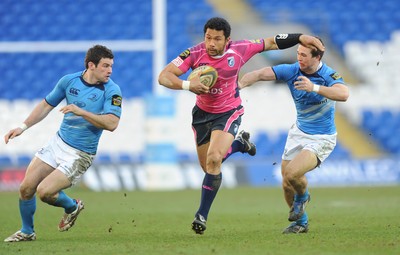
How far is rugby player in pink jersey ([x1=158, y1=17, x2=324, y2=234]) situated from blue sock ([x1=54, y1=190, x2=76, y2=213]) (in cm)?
144

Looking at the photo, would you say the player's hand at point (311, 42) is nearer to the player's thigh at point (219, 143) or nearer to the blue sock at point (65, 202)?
the player's thigh at point (219, 143)

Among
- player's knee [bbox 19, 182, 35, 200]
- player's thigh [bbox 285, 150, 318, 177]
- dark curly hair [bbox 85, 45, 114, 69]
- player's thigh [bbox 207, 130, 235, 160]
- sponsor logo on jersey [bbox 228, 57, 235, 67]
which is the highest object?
dark curly hair [bbox 85, 45, 114, 69]

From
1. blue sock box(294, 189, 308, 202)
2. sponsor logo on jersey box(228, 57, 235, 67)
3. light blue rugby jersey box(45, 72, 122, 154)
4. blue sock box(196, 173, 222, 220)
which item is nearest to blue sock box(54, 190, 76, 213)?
light blue rugby jersey box(45, 72, 122, 154)

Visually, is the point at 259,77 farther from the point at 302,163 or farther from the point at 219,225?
the point at 219,225

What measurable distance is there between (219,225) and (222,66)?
2319mm

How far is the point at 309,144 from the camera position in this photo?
33.2ft

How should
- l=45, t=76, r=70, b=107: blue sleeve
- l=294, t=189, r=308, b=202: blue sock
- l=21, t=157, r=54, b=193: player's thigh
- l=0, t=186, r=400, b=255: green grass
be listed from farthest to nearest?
l=294, t=189, r=308, b=202: blue sock, l=45, t=76, r=70, b=107: blue sleeve, l=21, t=157, r=54, b=193: player's thigh, l=0, t=186, r=400, b=255: green grass

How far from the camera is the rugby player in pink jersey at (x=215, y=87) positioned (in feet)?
31.1

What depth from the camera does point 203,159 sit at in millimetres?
10391

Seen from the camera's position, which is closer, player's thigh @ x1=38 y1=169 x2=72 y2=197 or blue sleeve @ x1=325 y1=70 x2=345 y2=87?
player's thigh @ x1=38 y1=169 x2=72 y2=197

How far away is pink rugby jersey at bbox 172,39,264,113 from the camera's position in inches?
389

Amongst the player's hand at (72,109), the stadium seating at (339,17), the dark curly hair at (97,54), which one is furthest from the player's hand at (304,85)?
the stadium seating at (339,17)

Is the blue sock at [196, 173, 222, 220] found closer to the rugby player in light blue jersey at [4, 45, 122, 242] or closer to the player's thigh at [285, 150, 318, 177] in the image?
the player's thigh at [285, 150, 318, 177]

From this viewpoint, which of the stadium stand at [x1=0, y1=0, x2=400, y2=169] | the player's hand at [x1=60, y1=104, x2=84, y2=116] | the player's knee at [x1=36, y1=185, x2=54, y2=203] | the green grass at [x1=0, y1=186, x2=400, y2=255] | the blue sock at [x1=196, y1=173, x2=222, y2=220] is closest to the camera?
the green grass at [x1=0, y1=186, x2=400, y2=255]
